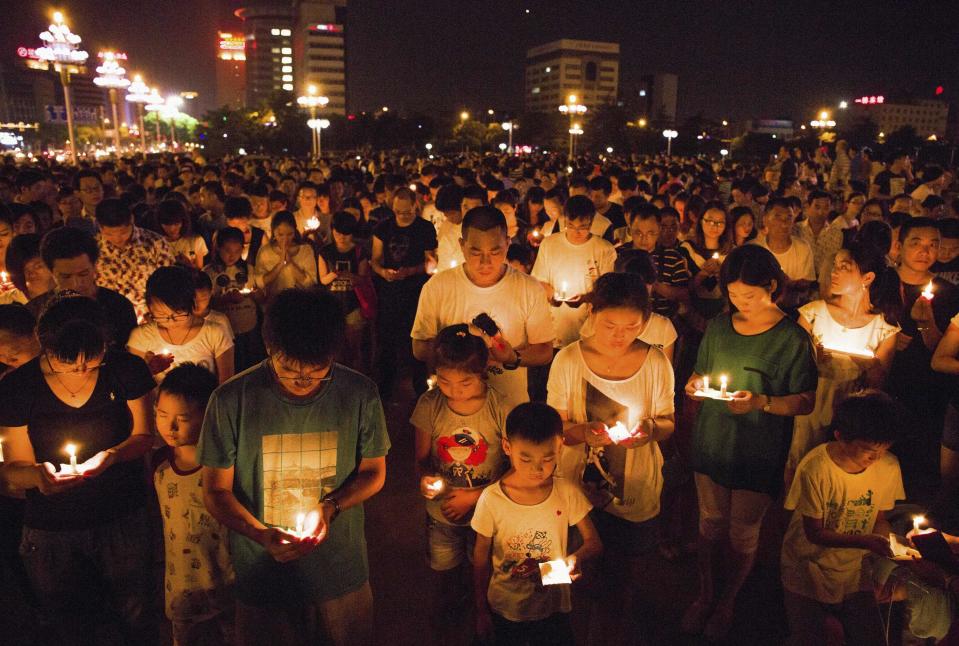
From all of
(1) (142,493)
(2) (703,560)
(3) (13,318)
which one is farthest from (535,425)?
(3) (13,318)

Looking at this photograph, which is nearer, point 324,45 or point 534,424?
point 534,424

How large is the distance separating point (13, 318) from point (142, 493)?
1.08m

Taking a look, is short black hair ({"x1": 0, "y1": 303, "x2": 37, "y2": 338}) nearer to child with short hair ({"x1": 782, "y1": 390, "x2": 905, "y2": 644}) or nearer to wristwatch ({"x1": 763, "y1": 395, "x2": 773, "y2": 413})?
wristwatch ({"x1": 763, "y1": 395, "x2": 773, "y2": 413})

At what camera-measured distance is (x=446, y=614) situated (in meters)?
3.60

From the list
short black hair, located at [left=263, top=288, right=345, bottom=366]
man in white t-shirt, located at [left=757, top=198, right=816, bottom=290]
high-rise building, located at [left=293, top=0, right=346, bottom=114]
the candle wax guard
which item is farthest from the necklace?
high-rise building, located at [left=293, top=0, right=346, bottom=114]

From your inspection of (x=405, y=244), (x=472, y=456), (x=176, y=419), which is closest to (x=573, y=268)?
(x=405, y=244)

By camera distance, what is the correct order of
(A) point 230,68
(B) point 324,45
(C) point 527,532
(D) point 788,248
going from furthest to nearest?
(A) point 230,68 < (B) point 324,45 < (D) point 788,248 < (C) point 527,532

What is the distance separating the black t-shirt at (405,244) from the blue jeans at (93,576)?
155 inches

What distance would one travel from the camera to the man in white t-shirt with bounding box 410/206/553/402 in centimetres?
400

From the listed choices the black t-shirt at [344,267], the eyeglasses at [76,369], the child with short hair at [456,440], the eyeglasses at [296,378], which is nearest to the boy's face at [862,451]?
the child with short hair at [456,440]

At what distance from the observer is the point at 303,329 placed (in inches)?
91.1

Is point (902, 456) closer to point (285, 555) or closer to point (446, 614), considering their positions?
point (446, 614)

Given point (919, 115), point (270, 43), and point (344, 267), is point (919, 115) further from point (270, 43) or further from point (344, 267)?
point (344, 267)

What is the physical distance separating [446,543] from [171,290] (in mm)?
2087
